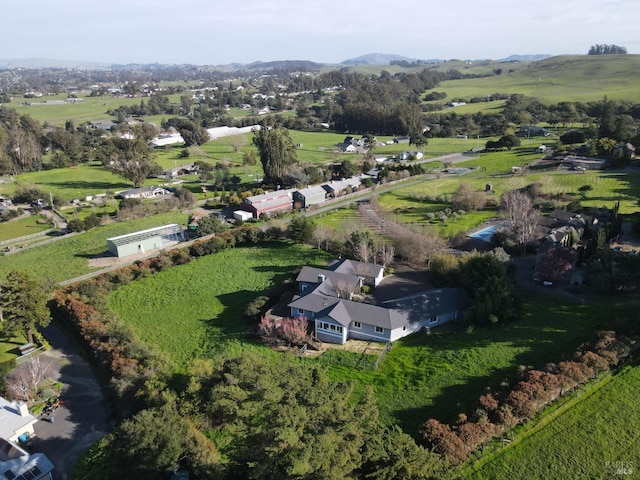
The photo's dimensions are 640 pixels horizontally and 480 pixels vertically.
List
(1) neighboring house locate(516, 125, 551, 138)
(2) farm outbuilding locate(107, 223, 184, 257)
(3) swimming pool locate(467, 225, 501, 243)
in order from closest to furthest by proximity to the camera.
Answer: (2) farm outbuilding locate(107, 223, 184, 257) < (3) swimming pool locate(467, 225, 501, 243) < (1) neighboring house locate(516, 125, 551, 138)

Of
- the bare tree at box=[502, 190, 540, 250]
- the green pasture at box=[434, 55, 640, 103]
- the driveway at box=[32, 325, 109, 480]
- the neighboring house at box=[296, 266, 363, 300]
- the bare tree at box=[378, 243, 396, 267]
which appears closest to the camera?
the driveway at box=[32, 325, 109, 480]

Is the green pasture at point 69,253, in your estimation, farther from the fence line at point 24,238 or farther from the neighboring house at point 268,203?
the neighboring house at point 268,203

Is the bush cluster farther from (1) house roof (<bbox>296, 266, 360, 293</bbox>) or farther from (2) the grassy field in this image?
(1) house roof (<bbox>296, 266, 360, 293</bbox>)

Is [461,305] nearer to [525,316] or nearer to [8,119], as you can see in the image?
[525,316]

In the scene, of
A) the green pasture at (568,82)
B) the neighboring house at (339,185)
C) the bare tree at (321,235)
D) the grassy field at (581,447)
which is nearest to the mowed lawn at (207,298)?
the bare tree at (321,235)

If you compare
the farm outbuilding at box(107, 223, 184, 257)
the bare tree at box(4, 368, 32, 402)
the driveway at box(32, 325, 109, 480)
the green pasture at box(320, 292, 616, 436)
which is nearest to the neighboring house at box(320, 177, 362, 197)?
the farm outbuilding at box(107, 223, 184, 257)

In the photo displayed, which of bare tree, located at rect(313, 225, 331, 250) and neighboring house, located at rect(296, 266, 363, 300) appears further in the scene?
bare tree, located at rect(313, 225, 331, 250)

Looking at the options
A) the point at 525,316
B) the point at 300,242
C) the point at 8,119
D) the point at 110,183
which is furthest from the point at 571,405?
the point at 8,119
